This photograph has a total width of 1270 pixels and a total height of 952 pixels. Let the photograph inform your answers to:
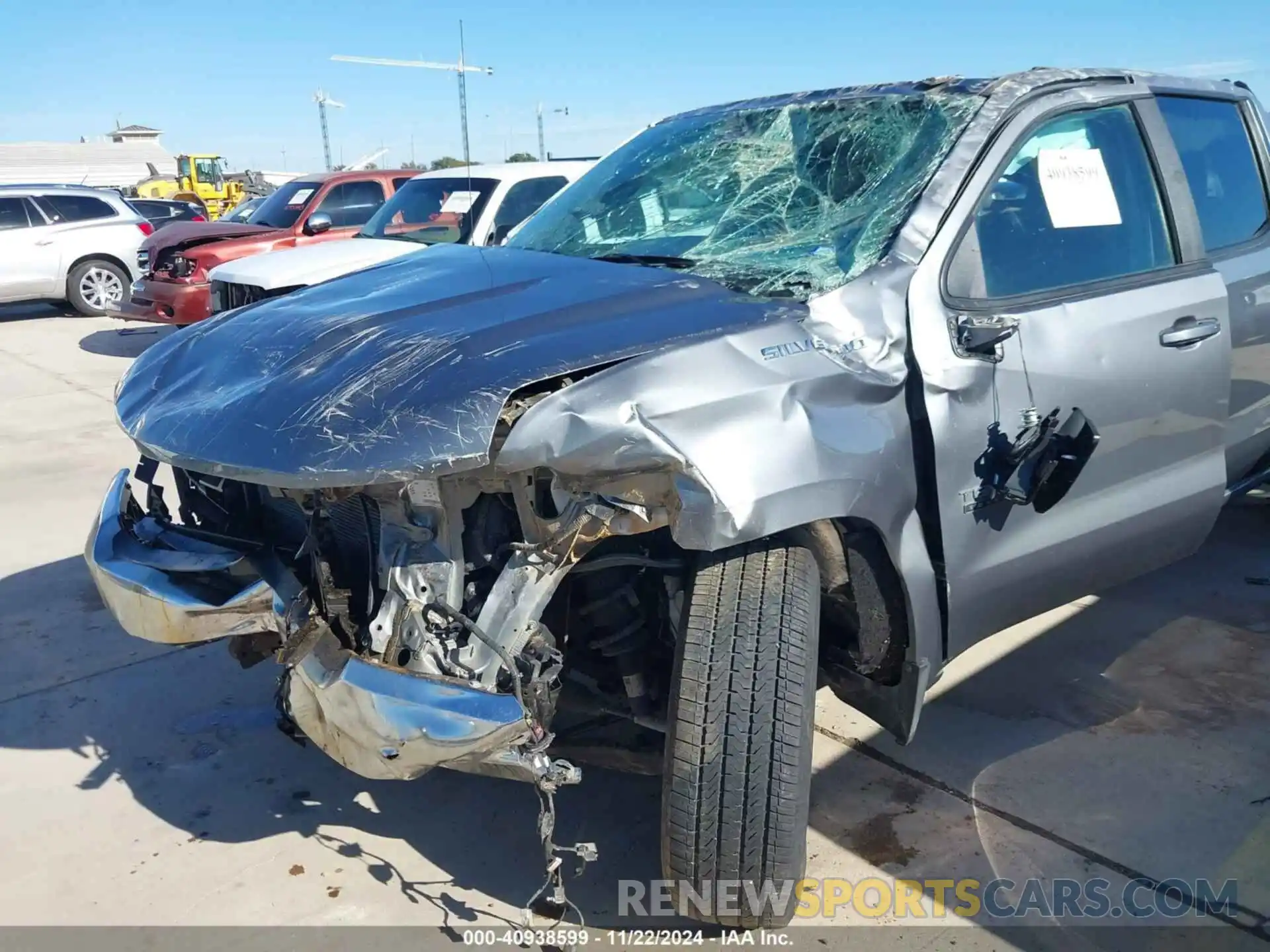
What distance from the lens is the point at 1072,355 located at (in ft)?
9.10

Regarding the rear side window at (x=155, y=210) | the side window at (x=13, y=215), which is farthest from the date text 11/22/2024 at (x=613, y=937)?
the rear side window at (x=155, y=210)

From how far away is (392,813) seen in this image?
2971 millimetres

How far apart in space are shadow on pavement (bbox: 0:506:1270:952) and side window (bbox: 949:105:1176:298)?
1.37m

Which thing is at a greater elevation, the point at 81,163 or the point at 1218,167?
the point at 81,163

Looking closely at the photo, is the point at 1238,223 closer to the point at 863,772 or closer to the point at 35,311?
the point at 863,772

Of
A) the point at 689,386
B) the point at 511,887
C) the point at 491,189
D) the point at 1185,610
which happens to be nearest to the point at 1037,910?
the point at 511,887

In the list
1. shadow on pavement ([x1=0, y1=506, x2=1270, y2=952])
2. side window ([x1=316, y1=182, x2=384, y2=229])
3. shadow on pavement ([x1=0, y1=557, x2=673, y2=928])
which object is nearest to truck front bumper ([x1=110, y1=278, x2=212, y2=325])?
side window ([x1=316, y1=182, x2=384, y2=229])

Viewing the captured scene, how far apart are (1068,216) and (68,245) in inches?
511

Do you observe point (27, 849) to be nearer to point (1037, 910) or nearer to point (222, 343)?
point (222, 343)

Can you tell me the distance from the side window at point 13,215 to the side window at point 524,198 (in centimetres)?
782

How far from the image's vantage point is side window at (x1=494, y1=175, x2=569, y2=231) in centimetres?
812

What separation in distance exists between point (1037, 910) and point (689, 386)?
59.5 inches

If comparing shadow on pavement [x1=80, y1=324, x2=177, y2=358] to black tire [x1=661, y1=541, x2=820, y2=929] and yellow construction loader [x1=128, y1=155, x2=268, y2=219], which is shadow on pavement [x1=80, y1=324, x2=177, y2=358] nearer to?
black tire [x1=661, y1=541, x2=820, y2=929]

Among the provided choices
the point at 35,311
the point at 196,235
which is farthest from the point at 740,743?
the point at 35,311
